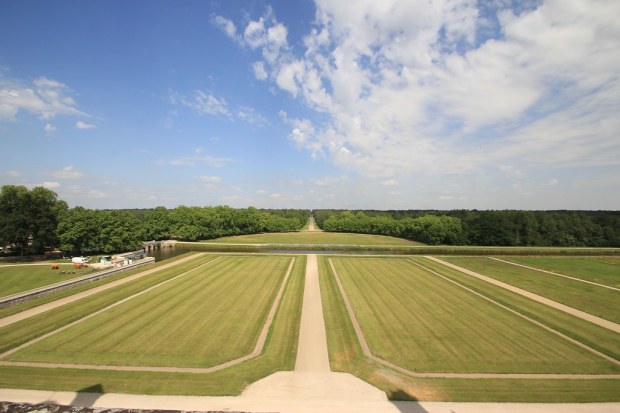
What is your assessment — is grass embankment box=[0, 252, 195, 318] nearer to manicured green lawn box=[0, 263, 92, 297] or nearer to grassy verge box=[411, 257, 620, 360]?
manicured green lawn box=[0, 263, 92, 297]

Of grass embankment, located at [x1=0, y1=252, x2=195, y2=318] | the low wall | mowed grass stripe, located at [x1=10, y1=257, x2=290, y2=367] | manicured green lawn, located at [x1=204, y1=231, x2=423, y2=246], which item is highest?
manicured green lawn, located at [x1=204, y1=231, x2=423, y2=246]

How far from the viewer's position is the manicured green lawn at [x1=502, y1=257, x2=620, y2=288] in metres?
43.5

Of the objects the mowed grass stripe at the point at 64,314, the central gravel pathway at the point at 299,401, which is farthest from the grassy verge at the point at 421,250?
the central gravel pathway at the point at 299,401

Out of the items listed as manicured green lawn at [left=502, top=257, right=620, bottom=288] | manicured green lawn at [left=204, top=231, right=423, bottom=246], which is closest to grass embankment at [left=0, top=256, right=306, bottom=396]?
manicured green lawn at [left=502, top=257, right=620, bottom=288]

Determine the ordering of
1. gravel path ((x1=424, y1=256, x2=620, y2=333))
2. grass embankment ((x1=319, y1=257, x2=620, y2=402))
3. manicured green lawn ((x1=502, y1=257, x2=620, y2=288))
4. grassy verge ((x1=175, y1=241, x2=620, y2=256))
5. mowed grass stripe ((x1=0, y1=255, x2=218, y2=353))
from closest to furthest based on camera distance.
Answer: grass embankment ((x1=319, y1=257, x2=620, y2=402)) → mowed grass stripe ((x1=0, y1=255, x2=218, y2=353)) → gravel path ((x1=424, y1=256, x2=620, y2=333)) → manicured green lawn ((x1=502, y1=257, x2=620, y2=288)) → grassy verge ((x1=175, y1=241, x2=620, y2=256))

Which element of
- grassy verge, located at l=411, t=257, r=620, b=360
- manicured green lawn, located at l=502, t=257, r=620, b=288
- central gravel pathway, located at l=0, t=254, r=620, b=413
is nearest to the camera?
central gravel pathway, located at l=0, t=254, r=620, b=413

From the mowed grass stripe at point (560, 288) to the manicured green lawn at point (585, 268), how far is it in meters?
4.59

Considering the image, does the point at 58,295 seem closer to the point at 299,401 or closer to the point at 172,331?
the point at 172,331

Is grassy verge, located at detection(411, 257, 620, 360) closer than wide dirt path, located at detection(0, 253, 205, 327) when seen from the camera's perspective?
Yes

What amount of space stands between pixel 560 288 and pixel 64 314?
2116 inches

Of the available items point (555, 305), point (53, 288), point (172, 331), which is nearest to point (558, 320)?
point (555, 305)

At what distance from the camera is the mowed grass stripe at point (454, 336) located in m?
18.4

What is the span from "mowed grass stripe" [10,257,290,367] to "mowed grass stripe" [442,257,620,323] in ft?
104

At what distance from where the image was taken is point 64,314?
25328 mm
